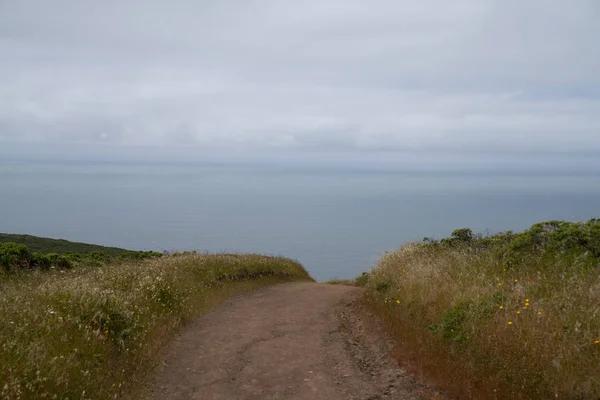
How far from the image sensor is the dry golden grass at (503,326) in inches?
257

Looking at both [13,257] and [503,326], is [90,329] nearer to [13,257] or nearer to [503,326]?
[503,326]

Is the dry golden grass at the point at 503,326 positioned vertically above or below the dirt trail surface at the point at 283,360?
above

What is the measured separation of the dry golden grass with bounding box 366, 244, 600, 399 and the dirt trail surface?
63cm

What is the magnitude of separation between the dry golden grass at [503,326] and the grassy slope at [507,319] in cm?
1

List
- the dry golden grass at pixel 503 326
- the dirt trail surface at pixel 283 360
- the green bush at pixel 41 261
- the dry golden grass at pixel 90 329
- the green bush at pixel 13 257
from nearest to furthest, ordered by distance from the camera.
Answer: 1. the dry golden grass at pixel 90 329
2. the dry golden grass at pixel 503 326
3. the dirt trail surface at pixel 283 360
4. the green bush at pixel 13 257
5. the green bush at pixel 41 261

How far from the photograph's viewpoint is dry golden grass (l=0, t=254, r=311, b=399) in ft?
19.7

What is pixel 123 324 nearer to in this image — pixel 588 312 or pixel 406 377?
pixel 406 377

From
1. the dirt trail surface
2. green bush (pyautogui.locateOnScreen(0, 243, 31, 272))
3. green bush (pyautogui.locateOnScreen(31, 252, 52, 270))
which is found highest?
green bush (pyautogui.locateOnScreen(0, 243, 31, 272))

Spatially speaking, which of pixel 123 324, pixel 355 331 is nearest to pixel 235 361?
pixel 123 324

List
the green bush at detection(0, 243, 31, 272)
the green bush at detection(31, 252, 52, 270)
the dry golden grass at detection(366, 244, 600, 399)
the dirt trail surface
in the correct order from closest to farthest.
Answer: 1. the dry golden grass at detection(366, 244, 600, 399)
2. the dirt trail surface
3. the green bush at detection(0, 243, 31, 272)
4. the green bush at detection(31, 252, 52, 270)

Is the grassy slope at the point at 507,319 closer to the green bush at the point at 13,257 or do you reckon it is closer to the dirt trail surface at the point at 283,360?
the dirt trail surface at the point at 283,360

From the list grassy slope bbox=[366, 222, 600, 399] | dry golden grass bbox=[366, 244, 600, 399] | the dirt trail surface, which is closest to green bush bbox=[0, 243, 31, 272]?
the dirt trail surface

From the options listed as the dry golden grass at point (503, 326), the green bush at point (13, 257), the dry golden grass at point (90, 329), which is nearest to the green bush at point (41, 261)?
the green bush at point (13, 257)

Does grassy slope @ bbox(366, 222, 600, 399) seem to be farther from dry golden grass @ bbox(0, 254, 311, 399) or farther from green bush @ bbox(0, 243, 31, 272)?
green bush @ bbox(0, 243, 31, 272)
